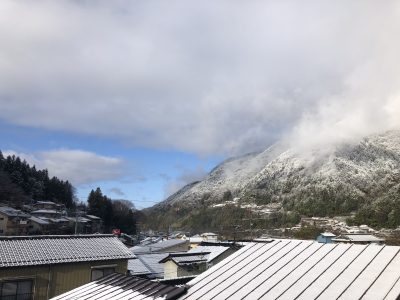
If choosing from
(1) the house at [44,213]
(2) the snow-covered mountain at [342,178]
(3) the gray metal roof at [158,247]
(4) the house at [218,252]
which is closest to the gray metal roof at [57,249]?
(4) the house at [218,252]

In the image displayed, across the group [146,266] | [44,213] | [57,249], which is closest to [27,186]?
[44,213]

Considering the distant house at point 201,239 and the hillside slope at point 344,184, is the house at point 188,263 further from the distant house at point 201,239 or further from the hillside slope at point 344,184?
the hillside slope at point 344,184

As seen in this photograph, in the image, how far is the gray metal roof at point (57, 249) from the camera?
66.9ft

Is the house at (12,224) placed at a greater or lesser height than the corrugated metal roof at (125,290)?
greater

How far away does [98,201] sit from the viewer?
332ft

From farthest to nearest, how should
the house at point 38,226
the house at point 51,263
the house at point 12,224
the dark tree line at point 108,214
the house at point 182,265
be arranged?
the dark tree line at point 108,214 < the house at point 38,226 < the house at point 12,224 < the house at point 182,265 < the house at point 51,263

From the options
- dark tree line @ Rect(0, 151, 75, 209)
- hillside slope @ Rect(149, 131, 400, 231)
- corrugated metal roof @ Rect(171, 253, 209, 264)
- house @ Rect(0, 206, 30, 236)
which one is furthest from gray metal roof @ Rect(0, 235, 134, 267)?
hillside slope @ Rect(149, 131, 400, 231)

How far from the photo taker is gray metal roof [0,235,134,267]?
20.4 metres

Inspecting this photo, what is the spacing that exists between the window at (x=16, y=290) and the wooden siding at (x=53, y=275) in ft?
0.99

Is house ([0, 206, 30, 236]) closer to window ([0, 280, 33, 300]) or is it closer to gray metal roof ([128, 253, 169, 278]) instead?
gray metal roof ([128, 253, 169, 278])

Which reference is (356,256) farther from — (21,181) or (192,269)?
(21,181)

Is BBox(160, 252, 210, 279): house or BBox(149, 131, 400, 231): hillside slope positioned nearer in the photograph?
BBox(160, 252, 210, 279): house

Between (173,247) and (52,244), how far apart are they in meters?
32.2

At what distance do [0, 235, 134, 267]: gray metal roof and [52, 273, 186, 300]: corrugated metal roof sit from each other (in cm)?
1149
